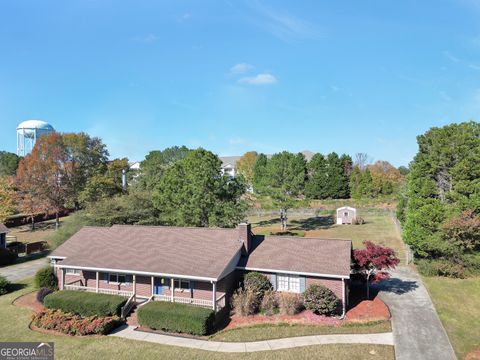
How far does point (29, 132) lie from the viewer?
114 m

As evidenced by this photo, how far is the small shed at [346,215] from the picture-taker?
203 feet

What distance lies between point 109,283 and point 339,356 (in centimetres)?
1658

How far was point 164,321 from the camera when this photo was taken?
69.0 ft

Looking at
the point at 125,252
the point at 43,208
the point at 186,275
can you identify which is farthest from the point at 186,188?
the point at 43,208

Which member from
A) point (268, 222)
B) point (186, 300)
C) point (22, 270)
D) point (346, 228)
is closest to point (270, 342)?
point (186, 300)

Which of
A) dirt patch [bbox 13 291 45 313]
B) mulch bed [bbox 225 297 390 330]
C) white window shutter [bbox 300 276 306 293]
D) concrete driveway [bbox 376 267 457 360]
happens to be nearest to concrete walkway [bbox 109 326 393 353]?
concrete driveway [bbox 376 267 457 360]

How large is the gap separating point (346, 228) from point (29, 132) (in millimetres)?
102290

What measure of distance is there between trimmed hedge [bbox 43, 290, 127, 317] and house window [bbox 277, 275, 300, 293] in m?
10.0

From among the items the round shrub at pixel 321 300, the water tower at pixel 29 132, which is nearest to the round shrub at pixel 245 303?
the round shrub at pixel 321 300

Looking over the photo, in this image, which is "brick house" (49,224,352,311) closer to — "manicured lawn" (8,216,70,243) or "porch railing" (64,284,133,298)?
"porch railing" (64,284,133,298)

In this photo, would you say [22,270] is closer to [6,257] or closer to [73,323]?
[6,257]

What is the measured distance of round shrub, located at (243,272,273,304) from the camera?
23.5 m

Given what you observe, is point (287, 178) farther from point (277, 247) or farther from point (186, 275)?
point (186, 275)

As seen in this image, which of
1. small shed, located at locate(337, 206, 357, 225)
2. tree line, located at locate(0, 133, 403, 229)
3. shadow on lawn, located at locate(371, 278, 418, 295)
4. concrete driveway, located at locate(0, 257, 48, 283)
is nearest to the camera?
shadow on lawn, located at locate(371, 278, 418, 295)
